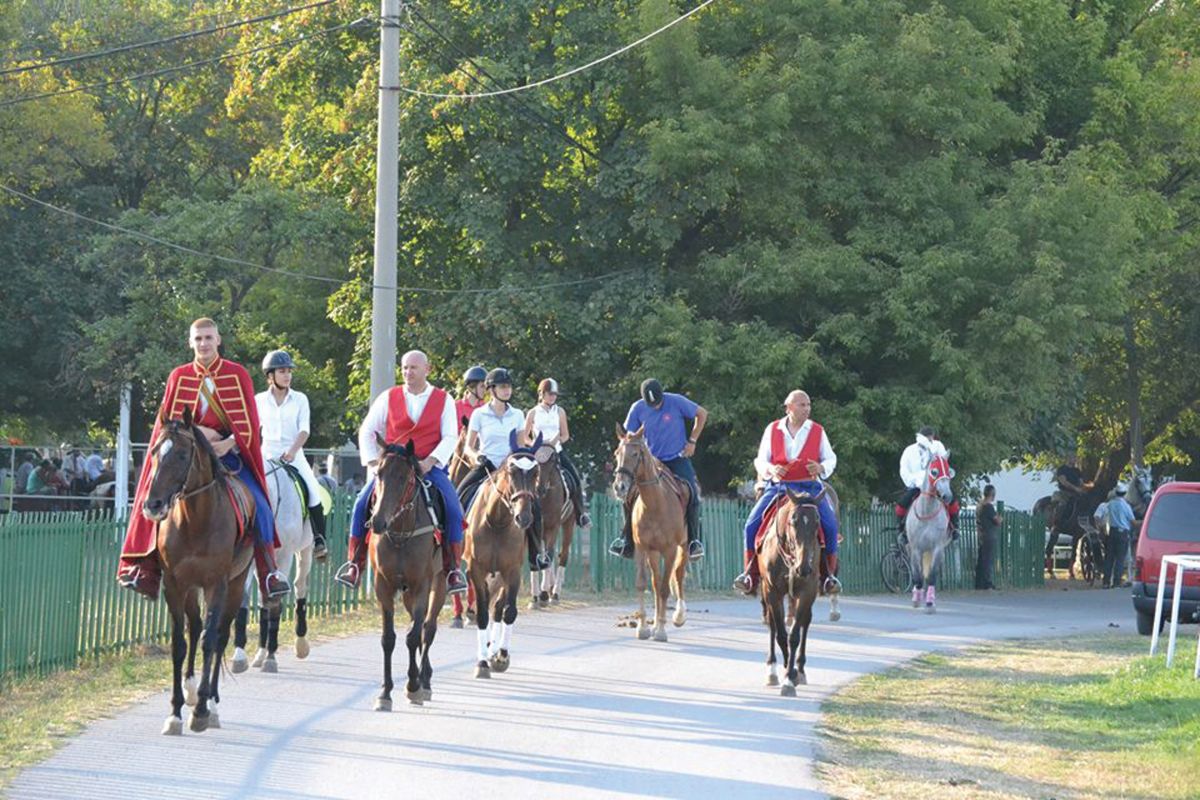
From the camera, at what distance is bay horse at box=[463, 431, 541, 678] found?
15688 mm

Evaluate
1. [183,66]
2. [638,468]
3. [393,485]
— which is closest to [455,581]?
[393,485]

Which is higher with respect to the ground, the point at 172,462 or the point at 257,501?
the point at 172,462

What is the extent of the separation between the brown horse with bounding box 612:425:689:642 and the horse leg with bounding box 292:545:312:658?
3626 millimetres

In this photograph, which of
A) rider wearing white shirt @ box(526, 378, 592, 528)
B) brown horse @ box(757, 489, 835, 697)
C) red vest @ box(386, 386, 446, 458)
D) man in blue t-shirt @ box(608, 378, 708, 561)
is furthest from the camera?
rider wearing white shirt @ box(526, 378, 592, 528)

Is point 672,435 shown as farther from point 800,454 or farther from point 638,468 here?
point 800,454

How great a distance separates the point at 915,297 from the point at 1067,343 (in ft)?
10.5

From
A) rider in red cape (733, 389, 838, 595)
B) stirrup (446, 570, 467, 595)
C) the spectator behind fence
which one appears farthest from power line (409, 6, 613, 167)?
stirrup (446, 570, 467, 595)

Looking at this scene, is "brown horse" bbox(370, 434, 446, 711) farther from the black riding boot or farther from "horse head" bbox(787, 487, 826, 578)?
"horse head" bbox(787, 487, 826, 578)

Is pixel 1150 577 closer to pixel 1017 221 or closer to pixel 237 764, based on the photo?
pixel 1017 221

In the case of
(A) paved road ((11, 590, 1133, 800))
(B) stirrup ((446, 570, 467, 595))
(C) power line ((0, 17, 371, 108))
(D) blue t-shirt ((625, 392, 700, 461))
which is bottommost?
(A) paved road ((11, 590, 1133, 800))

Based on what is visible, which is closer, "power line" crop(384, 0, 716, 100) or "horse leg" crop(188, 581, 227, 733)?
"horse leg" crop(188, 581, 227, 733)

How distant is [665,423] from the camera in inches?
805

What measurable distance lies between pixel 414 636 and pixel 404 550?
2.12 feet

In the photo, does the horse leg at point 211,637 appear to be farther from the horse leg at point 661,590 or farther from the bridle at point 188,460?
the horse leg at point 661,590
